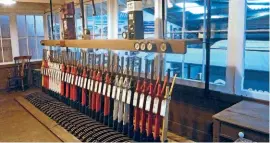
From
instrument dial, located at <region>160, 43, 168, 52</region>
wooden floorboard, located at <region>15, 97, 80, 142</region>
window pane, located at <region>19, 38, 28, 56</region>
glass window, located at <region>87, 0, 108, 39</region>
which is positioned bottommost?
wooden floorboard, located at <region>15, 97, 80, 142</region>

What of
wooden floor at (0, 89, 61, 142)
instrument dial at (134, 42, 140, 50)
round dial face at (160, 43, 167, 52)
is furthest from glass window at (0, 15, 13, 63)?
round dial face at (160, 43, 167, 52)

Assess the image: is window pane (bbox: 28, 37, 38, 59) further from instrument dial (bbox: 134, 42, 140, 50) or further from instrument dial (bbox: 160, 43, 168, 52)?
instrument dial (bbox: 160, 43, 168, 52)

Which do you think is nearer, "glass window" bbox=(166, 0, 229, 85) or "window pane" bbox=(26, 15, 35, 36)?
"glass window" bbox=(166, 0, 229, 85)

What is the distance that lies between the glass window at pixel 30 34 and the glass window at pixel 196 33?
455cm

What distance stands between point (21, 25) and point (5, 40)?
0.56 m

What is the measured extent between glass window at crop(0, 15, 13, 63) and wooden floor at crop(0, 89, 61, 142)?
6.33ft

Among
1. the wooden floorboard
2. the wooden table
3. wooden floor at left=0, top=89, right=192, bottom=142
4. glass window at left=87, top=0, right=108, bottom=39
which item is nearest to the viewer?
the wooden table

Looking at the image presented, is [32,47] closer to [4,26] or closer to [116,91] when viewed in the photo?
[4,26]

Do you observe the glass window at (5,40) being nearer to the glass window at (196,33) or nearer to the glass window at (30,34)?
the glass window at (30,34)

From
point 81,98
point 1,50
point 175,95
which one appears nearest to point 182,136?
point 175,95

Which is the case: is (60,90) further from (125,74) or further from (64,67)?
(125,74)

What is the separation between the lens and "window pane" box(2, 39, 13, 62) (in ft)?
18.7

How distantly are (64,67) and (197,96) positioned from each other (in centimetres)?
215

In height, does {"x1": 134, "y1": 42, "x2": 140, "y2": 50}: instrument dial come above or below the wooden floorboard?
above
